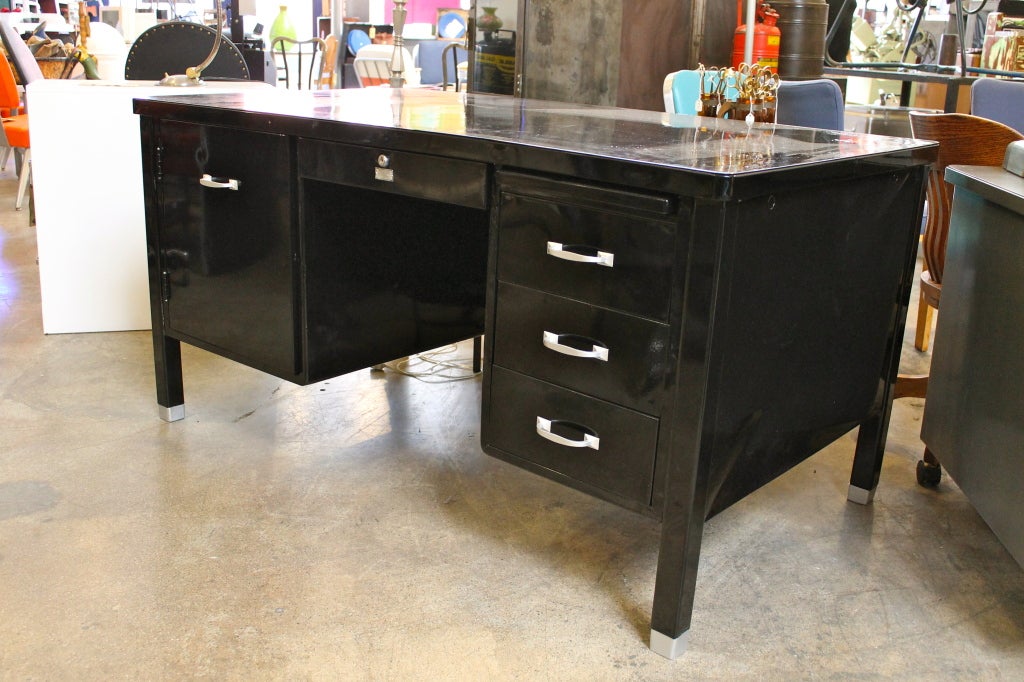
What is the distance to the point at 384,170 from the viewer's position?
1.72 metres

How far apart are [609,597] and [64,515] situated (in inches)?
41.0

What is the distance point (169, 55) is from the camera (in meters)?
3.72


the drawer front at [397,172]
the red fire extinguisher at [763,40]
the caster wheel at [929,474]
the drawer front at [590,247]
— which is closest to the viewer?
the drawer front at [590,247]

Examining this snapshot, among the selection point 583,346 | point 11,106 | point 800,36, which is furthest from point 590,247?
point 11,106

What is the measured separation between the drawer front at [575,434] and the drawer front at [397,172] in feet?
0.99

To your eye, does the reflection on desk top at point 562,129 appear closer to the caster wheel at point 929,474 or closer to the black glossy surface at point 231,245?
the black glossy surface at point 231,245

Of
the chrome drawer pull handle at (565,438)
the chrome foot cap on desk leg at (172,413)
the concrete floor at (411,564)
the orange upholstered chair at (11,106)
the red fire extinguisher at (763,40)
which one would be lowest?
the concrete floor at (411,564)

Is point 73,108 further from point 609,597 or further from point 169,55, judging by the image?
point 609,597

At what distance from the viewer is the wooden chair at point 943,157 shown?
205 centimetres

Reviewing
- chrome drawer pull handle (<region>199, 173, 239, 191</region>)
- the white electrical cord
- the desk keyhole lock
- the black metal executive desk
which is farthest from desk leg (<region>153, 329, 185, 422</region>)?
the desk keyhole lock

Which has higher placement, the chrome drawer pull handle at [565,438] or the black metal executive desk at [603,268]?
the black metal executive desk at [603,268]

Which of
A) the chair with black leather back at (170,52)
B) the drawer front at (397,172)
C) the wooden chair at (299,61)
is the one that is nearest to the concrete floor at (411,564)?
the drawer front at (397,172)

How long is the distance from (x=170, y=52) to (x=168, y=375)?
1.87 meters

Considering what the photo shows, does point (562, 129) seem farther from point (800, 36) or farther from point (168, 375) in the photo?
point (800, 36)
